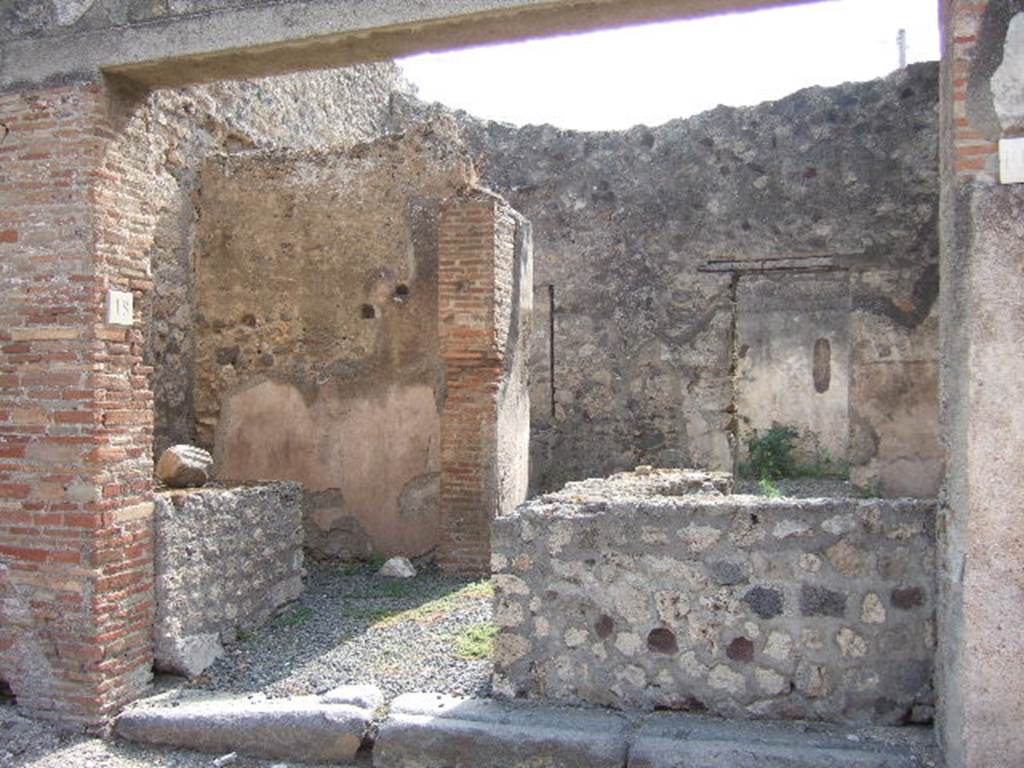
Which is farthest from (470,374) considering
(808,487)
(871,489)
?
(808,487)

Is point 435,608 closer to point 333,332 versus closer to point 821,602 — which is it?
point 333,332

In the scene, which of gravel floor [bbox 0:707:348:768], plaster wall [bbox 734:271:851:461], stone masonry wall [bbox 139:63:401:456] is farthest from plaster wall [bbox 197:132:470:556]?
plaster wall [bbox 734:271:851:461]

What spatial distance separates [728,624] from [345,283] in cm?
453

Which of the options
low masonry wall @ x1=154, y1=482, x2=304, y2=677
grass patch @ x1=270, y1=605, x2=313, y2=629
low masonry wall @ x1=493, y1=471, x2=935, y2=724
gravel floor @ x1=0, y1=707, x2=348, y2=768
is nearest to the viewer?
low masonry wall @ x1=493, y1=471, x2=935, y2=724

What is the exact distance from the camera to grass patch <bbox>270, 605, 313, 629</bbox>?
242 inches

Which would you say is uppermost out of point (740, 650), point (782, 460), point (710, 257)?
point (710, 257)

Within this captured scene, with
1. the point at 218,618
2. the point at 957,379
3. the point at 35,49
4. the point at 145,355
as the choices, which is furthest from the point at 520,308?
the point at 957,379

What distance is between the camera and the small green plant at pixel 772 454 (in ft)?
46.7

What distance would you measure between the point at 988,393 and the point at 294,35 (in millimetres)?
3331

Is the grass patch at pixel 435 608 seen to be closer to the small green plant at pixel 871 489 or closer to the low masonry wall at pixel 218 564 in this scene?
the low masonry wall at pixel 218 564

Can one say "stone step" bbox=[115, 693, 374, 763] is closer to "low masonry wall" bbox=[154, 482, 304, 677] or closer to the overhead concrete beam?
"low masonry wall" bbox=[154, 482, 304, 677]

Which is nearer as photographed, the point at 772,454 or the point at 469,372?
the point at 469,372

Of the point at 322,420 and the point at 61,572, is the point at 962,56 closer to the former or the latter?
the point at 61,572

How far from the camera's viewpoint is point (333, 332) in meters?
A: 7.85
